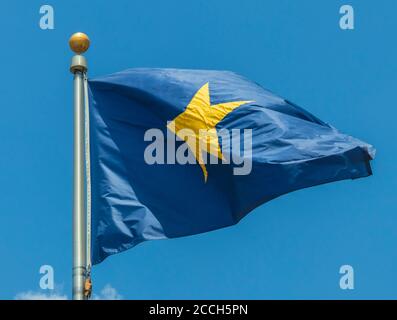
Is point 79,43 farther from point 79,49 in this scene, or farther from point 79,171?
point 79,171

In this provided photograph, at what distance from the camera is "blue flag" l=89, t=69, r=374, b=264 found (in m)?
22.0

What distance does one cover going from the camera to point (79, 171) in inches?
811

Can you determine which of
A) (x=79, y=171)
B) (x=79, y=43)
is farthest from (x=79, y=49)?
(x=79, y=171)

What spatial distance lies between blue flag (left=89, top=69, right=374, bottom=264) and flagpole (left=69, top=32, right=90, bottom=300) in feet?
4.24

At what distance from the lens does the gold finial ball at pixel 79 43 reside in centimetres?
2164

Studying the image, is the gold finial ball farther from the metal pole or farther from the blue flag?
the blue flag

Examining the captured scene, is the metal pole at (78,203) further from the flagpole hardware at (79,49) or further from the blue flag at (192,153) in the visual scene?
the blue flag at (192,153)

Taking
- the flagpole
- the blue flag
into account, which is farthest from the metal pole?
the blue flag

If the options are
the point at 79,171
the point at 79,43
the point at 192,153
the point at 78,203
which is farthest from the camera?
the point at 192,153

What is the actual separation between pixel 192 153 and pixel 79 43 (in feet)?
8.38

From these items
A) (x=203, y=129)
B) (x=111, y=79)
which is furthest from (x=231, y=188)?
(x=111, y=79)

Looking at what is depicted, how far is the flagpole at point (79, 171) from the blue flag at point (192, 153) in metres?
1.29
